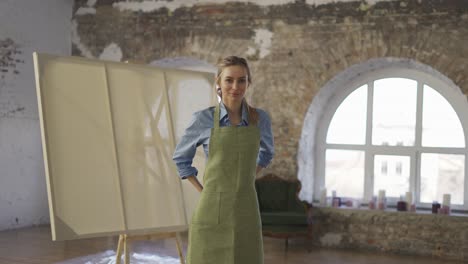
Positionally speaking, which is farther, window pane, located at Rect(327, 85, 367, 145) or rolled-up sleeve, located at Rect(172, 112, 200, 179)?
window pane, located at Rect(327, 85, 367, 145)

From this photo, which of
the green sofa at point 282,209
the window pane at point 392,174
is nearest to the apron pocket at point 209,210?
the green sofa at point 282,209

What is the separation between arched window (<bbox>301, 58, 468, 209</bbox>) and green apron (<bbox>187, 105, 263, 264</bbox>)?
521 cm

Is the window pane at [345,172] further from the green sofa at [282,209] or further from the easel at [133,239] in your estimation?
the easel at [133,239]

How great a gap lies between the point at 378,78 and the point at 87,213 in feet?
15.5

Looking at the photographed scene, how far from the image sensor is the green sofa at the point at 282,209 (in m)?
6.86

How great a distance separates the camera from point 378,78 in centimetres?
771

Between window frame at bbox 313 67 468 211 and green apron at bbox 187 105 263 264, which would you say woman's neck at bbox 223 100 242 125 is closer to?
green apron at bbox 187 105 263 264

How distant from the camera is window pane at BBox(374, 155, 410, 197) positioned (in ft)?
25.0

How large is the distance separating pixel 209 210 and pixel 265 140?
427mm

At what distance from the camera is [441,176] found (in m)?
7.51

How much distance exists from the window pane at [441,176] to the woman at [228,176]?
17.7 feet

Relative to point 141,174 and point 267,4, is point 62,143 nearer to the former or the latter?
point 141,174

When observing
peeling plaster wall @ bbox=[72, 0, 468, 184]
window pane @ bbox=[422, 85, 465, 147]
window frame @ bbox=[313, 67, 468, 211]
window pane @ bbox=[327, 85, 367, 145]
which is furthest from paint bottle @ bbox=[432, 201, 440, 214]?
peeling plaster wall @ bbox=[72, 0, 468, 184]

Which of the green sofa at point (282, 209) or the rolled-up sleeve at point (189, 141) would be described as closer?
the rolled-up sleeve at point (189, 141)
